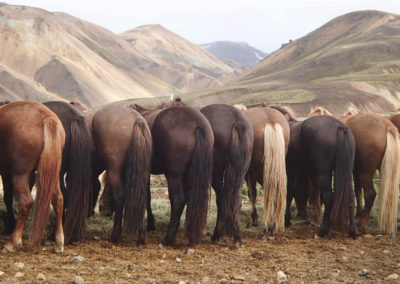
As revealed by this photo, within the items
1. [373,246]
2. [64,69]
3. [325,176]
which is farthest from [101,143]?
[64,69]

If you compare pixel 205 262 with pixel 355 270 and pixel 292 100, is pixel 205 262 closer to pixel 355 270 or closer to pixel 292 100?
pixel 355 270

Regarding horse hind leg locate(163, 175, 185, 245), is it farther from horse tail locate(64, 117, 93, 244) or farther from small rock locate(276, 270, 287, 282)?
small rock locate(276, 270, 287, 282)

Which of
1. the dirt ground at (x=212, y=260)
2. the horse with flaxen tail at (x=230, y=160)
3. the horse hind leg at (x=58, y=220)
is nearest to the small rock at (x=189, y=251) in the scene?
the dirt ground at (x=212, y=260)

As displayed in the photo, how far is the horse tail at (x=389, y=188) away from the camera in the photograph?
8.27 m

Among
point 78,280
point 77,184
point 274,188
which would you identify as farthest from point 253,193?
point 78,280

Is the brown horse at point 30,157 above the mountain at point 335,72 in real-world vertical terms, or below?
below

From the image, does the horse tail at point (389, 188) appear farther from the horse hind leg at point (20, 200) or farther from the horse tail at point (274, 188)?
the horse hind leg at point (20, 200)

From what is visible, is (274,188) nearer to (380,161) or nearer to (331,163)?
(331,163)

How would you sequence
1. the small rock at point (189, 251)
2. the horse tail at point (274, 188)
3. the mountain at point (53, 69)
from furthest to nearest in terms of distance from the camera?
the mountain at point (53, 69) < the horse tail at point (274, 188) < the small rock at point (189, 251)

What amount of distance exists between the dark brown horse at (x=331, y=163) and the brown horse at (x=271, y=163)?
554 millimetres

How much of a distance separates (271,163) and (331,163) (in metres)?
1.06

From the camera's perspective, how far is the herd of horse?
628cm

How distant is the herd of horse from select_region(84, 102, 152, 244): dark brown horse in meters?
0.01

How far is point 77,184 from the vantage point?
22.6ft
